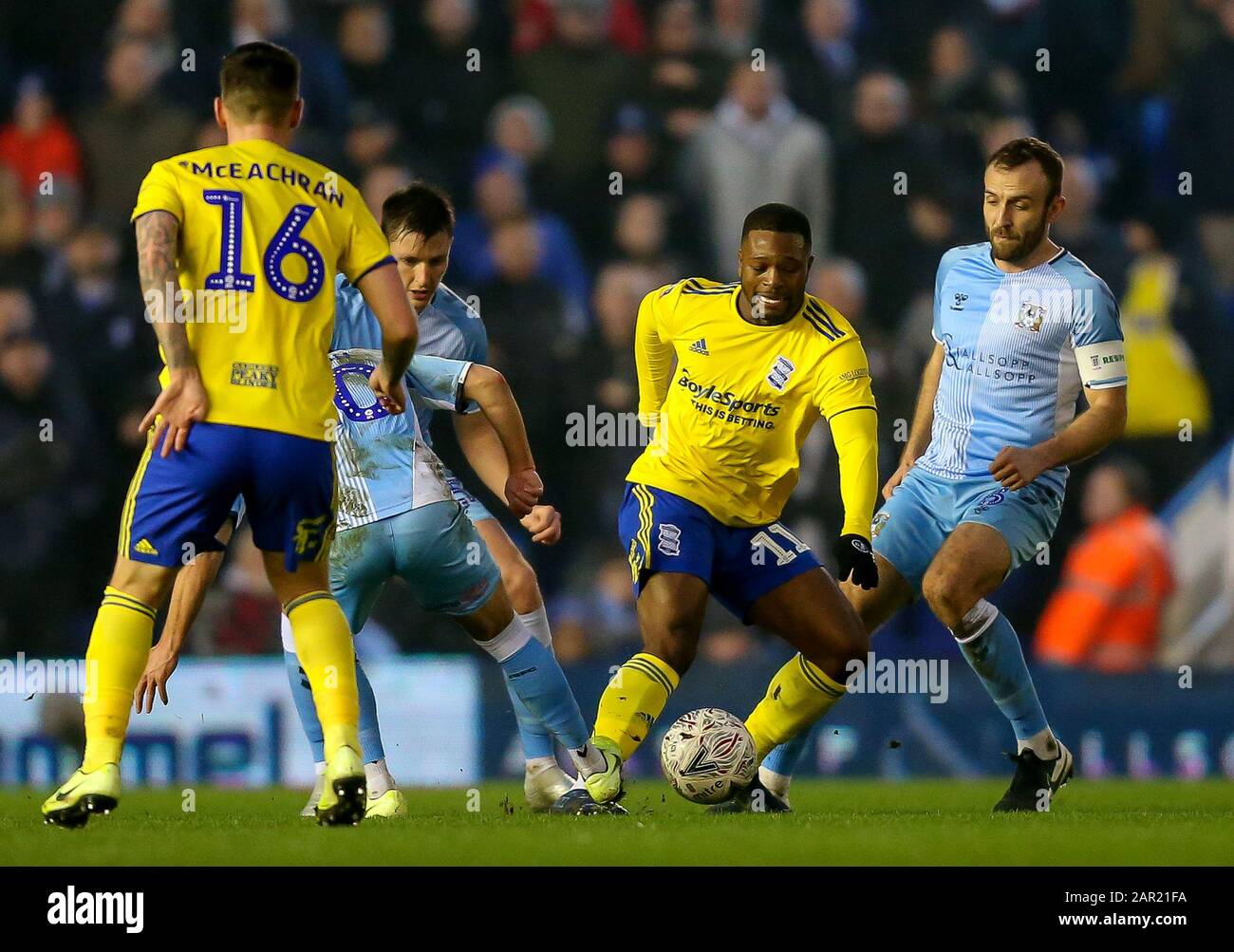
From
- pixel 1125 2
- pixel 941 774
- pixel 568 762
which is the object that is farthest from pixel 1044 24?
pixel 568 762

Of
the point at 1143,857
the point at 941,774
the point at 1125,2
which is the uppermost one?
the point at 1125,2

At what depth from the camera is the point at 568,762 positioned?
937 cm

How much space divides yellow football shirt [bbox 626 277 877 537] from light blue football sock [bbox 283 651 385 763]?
1205 mm

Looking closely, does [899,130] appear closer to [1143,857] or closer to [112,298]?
[112,298]

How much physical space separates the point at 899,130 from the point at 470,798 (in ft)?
17.8

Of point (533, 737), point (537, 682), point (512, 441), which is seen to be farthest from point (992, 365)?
point (533, 737)

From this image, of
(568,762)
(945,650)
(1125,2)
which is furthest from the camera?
(1125,2)

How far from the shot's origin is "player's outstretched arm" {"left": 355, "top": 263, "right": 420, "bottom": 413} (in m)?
5.45

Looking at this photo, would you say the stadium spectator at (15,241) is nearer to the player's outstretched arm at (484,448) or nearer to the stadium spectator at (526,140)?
the stadium spectator at (526,140)

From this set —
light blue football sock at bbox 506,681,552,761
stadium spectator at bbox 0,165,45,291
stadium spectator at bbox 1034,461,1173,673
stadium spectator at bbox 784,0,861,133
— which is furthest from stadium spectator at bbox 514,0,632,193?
light blue football sock at bbox 506,681,552,761

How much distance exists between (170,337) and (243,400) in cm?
26

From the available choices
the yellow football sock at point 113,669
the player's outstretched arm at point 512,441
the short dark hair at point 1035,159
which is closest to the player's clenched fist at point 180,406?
the yellow football sock at point 113,669

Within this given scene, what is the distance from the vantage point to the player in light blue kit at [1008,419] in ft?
22.4

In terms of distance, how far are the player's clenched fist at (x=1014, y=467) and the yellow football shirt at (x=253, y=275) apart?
2357mm
